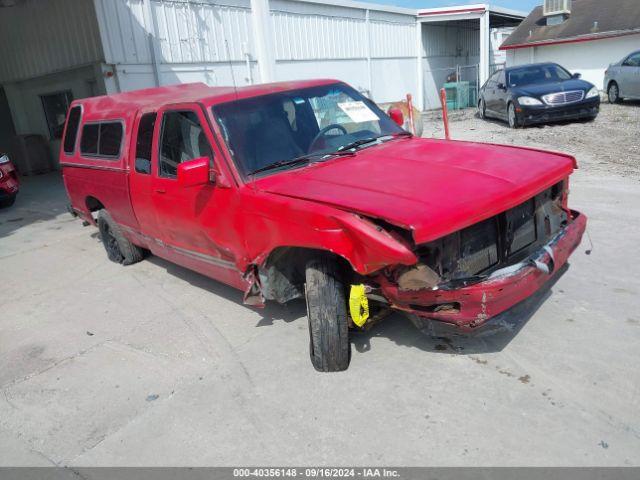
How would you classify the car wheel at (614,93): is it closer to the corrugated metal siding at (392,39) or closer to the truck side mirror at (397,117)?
the corrugated metal siding at (392,39)

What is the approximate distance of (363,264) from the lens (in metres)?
3.05

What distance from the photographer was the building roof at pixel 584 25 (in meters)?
22.8

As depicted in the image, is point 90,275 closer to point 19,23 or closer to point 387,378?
point 387,378

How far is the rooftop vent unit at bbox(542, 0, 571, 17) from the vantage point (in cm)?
2572

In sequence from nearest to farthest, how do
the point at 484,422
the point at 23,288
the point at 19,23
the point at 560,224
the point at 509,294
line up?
1. the point at 484,422
2. the point at 509,294
3. the point at 560,224
4. the point at 23,288
5. the point at 19,23

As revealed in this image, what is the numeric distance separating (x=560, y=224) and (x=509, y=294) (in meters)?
1.17

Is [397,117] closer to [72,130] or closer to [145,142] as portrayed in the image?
[145,142]

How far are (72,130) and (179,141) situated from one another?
2.90 m

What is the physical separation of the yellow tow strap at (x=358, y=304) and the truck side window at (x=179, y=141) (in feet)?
5.28

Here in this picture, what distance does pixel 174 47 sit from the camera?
1229 cm

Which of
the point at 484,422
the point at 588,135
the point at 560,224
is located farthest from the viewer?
the point at 588,135

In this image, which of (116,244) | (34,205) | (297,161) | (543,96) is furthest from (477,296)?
(543,96)

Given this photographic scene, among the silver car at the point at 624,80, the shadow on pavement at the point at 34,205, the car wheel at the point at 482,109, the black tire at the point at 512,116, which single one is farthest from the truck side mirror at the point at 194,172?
the silver car at the point at 624,80

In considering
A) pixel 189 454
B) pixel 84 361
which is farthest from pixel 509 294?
pixel 84 361
